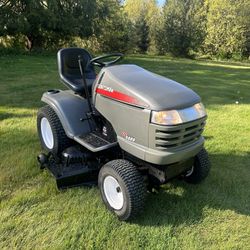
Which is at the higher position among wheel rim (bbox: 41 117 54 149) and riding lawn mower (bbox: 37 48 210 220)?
riding lawn mower (bbox: 37 48 210 220)

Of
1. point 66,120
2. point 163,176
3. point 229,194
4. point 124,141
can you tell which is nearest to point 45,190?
point 66,120

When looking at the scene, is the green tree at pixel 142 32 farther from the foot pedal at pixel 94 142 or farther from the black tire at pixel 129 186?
the black tire at pixel 129 186

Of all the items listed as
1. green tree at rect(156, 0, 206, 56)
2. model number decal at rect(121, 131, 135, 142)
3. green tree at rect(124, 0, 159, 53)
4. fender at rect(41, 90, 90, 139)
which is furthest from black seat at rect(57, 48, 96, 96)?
green tree at rect(156, 0, 206, 56)

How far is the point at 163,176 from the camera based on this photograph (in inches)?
91.8

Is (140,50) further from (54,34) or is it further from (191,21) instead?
(54,34)

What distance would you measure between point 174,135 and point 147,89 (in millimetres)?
402

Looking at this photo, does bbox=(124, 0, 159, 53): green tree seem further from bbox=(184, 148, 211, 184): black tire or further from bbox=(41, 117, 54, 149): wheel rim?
bbox=(184, 148, 211, 184): black tire

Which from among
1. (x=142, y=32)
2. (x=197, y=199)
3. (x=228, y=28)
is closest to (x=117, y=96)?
(x=197, y=199)

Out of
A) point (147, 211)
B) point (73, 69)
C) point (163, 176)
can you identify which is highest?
point (73, 69)

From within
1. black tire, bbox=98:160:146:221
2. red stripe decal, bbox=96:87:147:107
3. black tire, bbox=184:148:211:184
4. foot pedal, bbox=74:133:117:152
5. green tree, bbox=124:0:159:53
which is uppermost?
red stripe decal, bbox=96:87:147:107

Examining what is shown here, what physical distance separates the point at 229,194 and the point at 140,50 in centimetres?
2193

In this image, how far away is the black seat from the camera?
3.05m

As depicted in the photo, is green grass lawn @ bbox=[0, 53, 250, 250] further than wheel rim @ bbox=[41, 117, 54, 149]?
No

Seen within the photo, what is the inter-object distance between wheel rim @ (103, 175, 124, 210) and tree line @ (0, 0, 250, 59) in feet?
38.3
